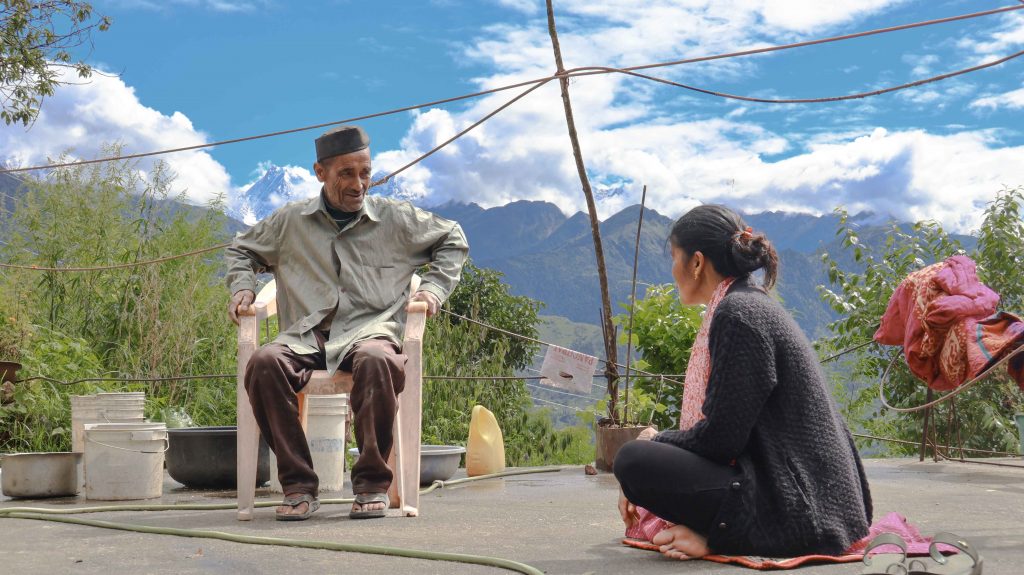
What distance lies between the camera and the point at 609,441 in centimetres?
531

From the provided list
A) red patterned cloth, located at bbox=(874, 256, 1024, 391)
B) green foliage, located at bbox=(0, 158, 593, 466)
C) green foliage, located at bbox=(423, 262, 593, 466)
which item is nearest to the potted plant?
green foliage, located at bbox=(0, 158, 593, 466)

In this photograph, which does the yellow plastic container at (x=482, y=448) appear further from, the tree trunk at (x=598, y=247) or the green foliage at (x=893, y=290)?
the green foliage at (x=893, y=290)

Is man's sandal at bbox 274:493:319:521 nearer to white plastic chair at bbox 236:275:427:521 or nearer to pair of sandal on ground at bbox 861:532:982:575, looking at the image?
white plastic chair at bbox 236:275:427:521

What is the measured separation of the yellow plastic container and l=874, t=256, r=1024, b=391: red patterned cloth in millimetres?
1985

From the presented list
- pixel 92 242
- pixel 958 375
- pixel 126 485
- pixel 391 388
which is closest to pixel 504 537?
pixel 391 388

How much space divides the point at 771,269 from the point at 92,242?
5873mm

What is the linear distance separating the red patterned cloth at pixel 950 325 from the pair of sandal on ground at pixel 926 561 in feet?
6.37

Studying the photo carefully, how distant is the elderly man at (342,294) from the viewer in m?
3.52

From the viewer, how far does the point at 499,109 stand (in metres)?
5.57

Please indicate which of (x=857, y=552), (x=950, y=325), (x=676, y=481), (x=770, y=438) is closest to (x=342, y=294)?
(x=676, y=481)

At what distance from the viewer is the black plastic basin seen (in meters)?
4.59

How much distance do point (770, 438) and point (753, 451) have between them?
0.07 meters

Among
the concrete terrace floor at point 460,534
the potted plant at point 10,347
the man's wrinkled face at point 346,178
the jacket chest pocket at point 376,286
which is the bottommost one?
the concrete terrace floor at point 460,534

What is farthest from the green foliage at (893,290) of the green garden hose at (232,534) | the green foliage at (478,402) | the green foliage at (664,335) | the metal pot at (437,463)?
the green garden hose at (232,534)
